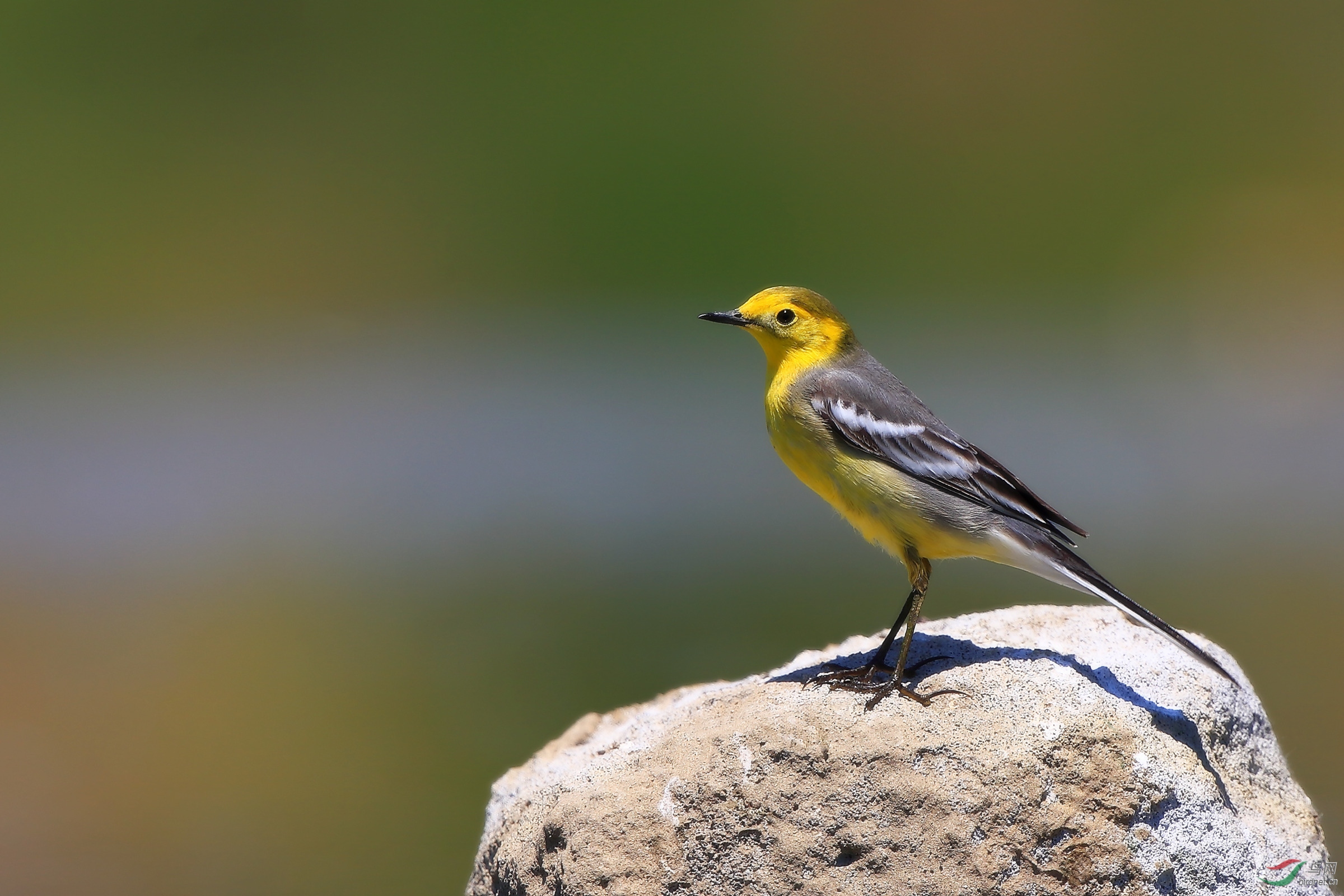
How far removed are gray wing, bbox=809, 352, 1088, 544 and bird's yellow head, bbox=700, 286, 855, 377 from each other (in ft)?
1.41

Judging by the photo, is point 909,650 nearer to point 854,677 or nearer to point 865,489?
point 854,677

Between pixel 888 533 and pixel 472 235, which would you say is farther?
pixel 472 235

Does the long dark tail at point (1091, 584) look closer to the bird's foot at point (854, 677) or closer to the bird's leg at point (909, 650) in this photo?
the bird's leg at point (909, 650)

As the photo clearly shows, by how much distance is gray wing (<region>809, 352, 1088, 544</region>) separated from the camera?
7.41 m

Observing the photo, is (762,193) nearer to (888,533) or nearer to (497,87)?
(497,87)

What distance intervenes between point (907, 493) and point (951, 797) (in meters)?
1.74

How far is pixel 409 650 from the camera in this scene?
16000 millimetres

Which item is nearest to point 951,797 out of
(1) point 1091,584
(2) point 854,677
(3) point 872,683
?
(3) point 872,683

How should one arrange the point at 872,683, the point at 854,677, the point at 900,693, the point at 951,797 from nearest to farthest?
1. the point at 951,797
2. the point at 900,693
3. the point at 872,683
4. the point at 854,677

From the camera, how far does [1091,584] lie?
6.94 meters

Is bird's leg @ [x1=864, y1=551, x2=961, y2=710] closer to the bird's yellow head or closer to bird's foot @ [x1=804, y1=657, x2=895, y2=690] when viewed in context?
bird's foot @ [x1=804, y1=657, x2=895, y2=690]

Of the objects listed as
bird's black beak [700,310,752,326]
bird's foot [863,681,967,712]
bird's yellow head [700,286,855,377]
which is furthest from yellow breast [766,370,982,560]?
bird's foot [863,681,967,712]

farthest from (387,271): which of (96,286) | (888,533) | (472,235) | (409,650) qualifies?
(888,533)

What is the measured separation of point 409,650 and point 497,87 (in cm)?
2149
